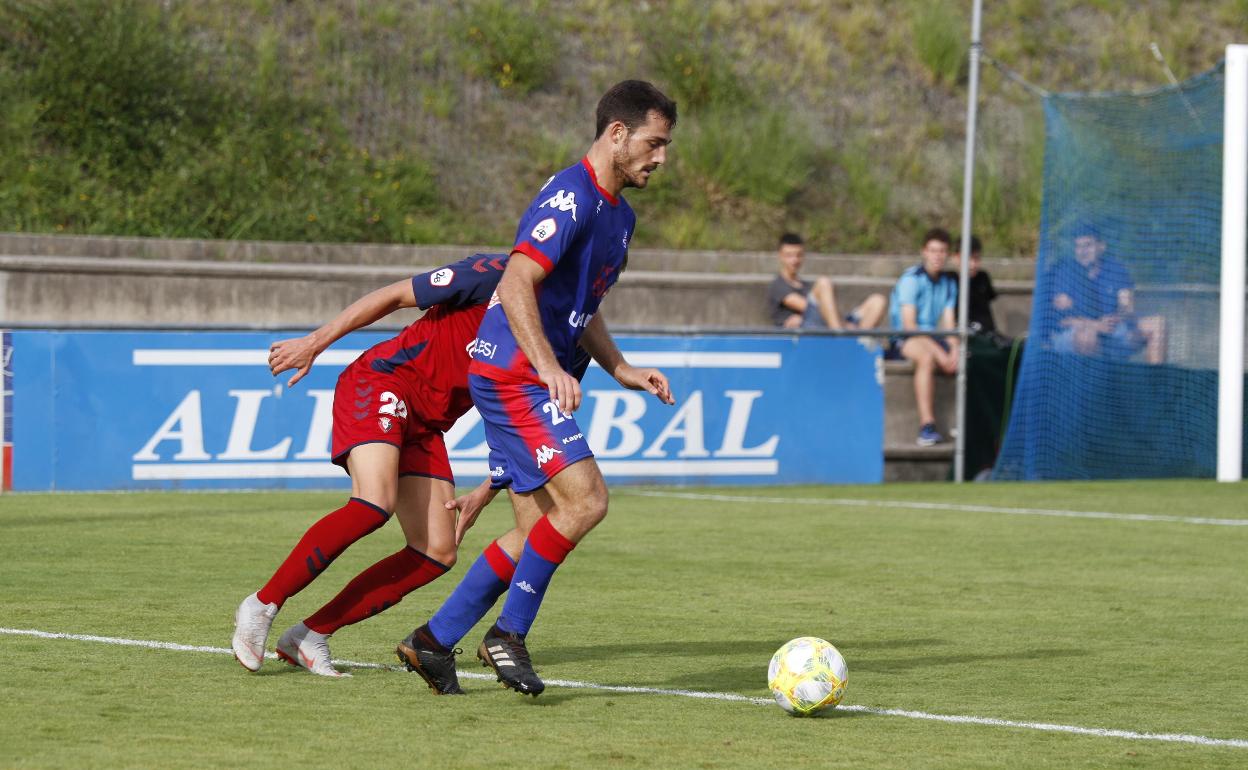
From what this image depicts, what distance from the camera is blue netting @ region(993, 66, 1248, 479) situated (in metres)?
16.2

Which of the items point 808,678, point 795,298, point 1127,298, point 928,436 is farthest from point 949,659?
point 1127,298

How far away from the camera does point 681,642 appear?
7324mm

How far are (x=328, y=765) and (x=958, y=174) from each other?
794 inches

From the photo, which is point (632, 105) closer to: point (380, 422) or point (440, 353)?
point (440, 353)

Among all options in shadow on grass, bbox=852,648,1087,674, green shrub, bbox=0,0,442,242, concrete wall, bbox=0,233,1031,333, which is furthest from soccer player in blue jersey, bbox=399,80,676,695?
green shrub, bbox=0,0,442,242

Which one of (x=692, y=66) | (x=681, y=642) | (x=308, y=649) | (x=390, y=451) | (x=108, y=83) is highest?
(x=692, y=66)

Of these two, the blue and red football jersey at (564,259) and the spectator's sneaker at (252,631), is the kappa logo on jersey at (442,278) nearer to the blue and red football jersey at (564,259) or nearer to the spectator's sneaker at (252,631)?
the blue and red football jersey at (564,259)

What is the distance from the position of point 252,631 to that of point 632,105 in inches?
82.8

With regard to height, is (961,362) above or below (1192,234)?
below

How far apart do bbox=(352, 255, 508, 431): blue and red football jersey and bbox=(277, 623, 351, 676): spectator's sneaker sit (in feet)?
2.65

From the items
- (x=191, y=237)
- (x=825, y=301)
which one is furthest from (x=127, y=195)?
Answer: (x=825, y=301)

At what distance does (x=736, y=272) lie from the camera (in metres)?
20.2

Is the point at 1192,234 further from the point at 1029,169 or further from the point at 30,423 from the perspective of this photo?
the point at 30,423

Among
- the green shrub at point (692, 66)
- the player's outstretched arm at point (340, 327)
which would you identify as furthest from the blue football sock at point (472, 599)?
the green shrub at point (692, 66)
